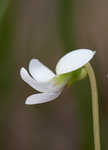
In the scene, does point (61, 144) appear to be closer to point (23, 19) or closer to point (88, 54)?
point (23, 19)

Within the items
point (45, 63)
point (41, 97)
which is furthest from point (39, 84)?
point (45, 63)

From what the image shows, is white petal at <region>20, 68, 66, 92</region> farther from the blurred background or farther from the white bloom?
the blurred background

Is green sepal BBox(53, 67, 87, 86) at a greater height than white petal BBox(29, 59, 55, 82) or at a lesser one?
lesser

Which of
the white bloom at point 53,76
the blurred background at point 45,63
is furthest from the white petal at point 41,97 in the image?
the blurred background at point 45,63

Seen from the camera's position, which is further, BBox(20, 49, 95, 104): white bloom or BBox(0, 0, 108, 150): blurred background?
BBox(0, 0, 108, 150): blurred background

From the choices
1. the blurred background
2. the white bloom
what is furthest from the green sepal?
the blurred background

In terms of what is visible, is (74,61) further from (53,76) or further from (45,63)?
(45,63)
